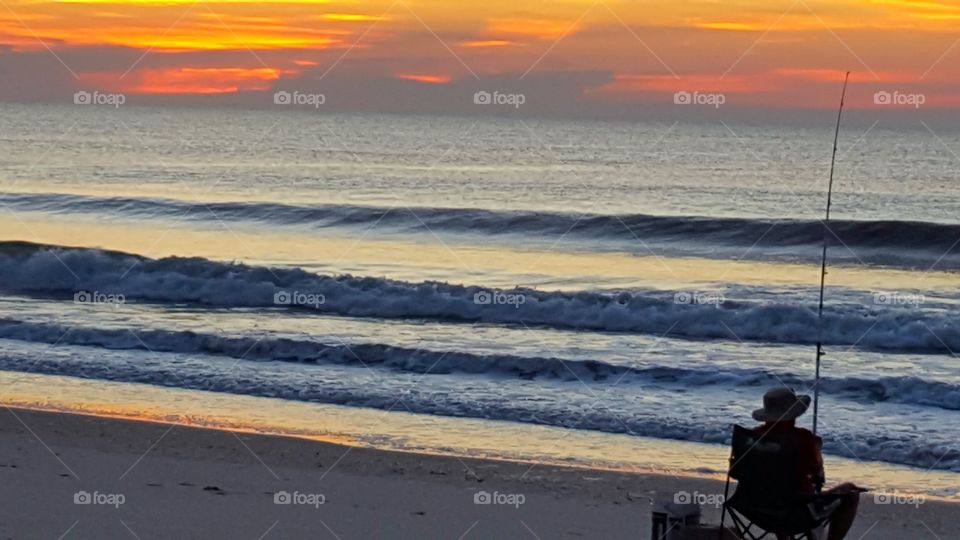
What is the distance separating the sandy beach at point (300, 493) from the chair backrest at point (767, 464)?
A: 4.88 ft

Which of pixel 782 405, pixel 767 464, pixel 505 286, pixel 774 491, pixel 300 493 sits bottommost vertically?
pixel 300 493

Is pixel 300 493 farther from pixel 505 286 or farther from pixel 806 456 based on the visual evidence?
pixel 505 286

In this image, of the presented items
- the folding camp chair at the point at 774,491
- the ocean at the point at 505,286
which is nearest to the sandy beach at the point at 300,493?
the folding camp chair at the point at 774,491

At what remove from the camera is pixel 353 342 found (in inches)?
545

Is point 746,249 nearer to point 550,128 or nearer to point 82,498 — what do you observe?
point 82,498

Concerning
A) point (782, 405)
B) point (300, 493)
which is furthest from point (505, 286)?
point (782, 405)

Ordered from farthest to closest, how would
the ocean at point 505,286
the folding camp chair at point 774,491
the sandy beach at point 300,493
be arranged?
the ocean at point 505,286
the sandy beach at point 300,493
the folding camp chair at point 774,491

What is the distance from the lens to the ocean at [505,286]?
1111 cm

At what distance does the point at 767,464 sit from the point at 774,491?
0.36 ft

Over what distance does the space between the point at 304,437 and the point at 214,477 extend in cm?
138

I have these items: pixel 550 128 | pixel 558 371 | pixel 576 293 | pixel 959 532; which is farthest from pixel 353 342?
pixel 550 128

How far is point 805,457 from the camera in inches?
207

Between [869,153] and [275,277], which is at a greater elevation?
[869,153]

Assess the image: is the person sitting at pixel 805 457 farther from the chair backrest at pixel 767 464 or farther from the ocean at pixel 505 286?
the ocean at pixel 505 286
